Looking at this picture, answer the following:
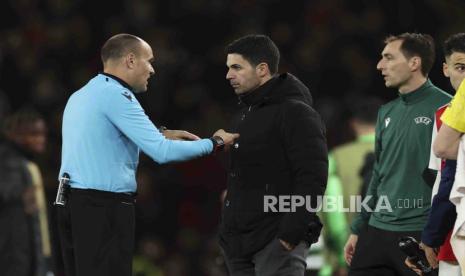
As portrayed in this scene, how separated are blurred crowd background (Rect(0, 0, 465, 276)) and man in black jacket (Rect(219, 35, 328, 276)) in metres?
3.90

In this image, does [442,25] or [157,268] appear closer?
[157,268]

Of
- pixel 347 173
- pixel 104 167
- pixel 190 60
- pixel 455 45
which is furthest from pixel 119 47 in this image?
pixel 190 60

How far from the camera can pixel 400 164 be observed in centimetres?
563

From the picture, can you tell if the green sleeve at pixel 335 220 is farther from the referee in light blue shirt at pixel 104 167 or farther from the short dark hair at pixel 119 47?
the short dark hair at pixel 119 47

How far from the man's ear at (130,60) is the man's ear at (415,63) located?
1.54 m

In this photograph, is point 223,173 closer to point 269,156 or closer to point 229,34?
point 229,34

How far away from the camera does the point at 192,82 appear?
34.1 feet

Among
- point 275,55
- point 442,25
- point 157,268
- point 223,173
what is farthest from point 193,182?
point 275,55

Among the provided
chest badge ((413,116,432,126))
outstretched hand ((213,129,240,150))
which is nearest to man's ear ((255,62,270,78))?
outstretched hand ((213,129,240,150))

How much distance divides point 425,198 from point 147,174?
466 centimetres

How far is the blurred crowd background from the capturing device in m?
9.70

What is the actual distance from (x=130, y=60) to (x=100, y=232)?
3.14ft

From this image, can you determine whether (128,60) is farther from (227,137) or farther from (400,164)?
(400,164)

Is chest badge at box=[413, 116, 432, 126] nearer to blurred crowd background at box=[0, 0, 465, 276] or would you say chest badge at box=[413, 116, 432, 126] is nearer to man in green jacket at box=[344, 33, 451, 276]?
man in green jacket at box=[344, 33, 451, 276]
